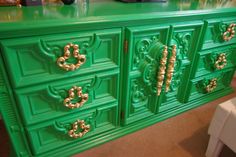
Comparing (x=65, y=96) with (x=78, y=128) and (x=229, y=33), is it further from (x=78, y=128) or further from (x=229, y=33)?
(x=229, y=33)

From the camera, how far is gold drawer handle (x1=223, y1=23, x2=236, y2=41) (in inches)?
51.5

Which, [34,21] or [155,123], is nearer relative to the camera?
[34,21]

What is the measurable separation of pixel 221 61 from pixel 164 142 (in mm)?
807

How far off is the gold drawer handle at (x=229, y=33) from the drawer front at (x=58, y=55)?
2.89 ft

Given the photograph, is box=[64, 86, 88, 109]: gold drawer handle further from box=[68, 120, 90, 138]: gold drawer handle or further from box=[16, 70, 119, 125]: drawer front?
box=[68, 120, 90, 138]: gold drawer handle

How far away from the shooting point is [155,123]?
4.58 ft

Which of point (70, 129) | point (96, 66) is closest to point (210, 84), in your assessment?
point (96, 66)

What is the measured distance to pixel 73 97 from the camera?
0.94 metres

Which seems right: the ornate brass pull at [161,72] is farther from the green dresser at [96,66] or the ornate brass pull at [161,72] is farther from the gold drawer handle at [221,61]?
the gold drawer handle at [221,61]

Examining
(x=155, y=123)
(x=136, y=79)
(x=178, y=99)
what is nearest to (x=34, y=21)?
(x=136, y=79)

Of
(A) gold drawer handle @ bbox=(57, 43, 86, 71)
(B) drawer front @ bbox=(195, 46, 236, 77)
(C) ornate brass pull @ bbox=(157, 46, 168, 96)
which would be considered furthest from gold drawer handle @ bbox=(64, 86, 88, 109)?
(B) drawer front @ bbox=(195, 46, 236, 77)

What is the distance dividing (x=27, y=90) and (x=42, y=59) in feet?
0.53

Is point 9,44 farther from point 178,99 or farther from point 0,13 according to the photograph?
point 178,99

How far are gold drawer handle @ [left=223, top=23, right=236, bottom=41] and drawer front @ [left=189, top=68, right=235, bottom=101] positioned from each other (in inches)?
12.1
